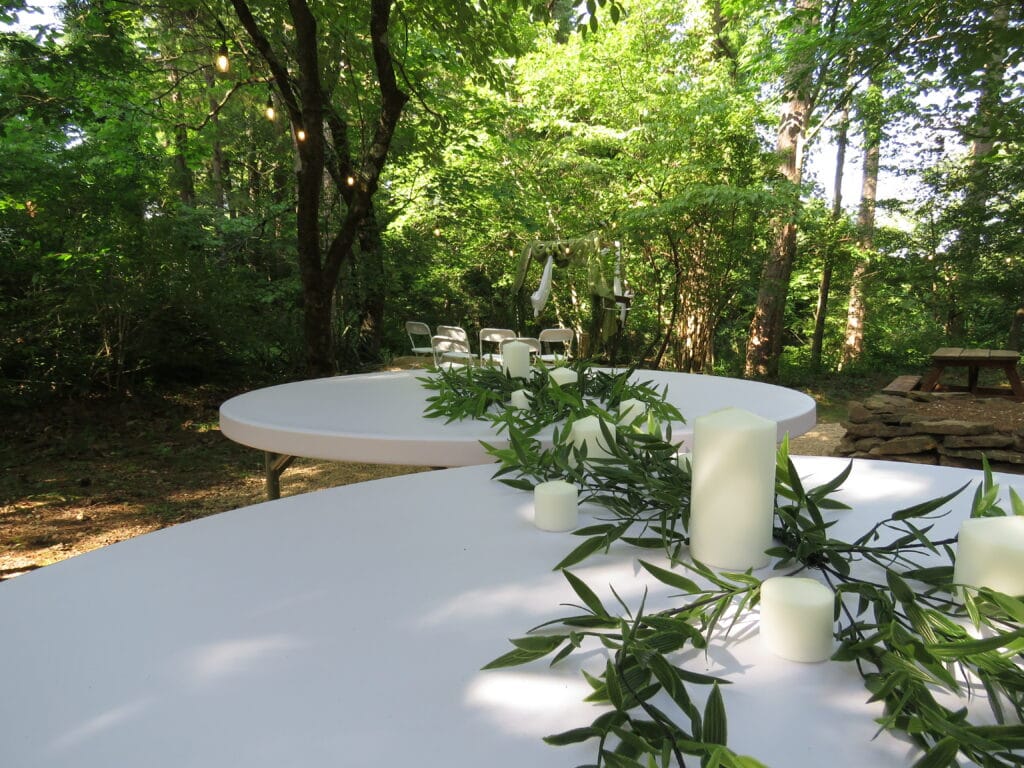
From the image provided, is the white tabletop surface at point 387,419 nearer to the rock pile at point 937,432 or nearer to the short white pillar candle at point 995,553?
the short white pillar candle at point 995,553

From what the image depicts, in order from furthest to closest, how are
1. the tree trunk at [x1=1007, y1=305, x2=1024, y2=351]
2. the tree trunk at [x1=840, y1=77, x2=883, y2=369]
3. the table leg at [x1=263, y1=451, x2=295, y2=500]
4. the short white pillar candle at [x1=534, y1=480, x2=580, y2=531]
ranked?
the tree trunk at [x1=840, y1=77, x2=883, y2=369]
the tree trunk at [x1=1007, y1=305, x2=1024, y2=351]
the table leg at [x1=263, y1=451, x2=295, y2=500]
the short white pillar candle at [x1=534, y1=480, x2=580, y2=531]

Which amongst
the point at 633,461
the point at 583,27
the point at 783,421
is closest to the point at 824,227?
the point at 583,27

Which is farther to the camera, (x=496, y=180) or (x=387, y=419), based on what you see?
(x=496, y=180)

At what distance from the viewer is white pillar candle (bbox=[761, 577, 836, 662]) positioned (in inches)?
18.2

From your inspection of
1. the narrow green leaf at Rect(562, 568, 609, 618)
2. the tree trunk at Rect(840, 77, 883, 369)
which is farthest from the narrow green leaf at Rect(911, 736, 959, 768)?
the tree trunk at Rect(840, 77, 883, 369)

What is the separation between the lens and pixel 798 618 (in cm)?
47

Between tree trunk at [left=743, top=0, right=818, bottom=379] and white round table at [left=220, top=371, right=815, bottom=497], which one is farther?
tree trunk at [left=743, top=0, right=818, bottom=379]

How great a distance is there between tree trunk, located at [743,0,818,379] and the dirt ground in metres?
2.12

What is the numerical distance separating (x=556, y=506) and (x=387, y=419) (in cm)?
81

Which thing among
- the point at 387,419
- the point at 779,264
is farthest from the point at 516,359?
the point at 779,264

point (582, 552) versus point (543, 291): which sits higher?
point (543, 291)

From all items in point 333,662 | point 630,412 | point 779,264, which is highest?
point 779,264

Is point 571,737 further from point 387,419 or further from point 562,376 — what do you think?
point 387,419

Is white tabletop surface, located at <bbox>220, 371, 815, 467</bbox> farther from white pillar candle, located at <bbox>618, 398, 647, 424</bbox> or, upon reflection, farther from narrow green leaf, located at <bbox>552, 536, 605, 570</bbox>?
narrow green leaf, located at <bbox>552, 536, 605, 570</bbox>
